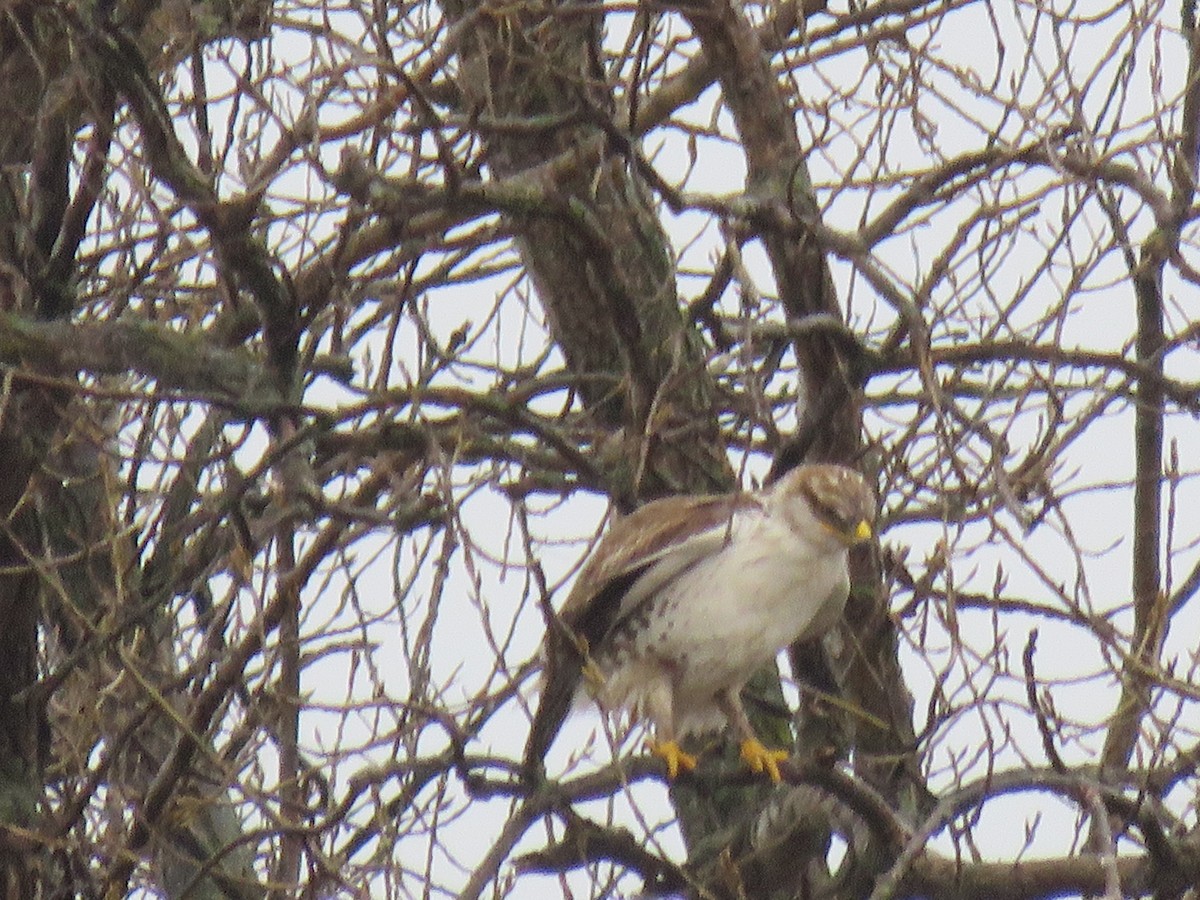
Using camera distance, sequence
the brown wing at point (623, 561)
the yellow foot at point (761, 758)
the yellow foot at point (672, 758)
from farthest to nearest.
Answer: the yellow foot at point (672, 758)
the brown wing at point (623, 561)
the yellow foot at point (761, 758)

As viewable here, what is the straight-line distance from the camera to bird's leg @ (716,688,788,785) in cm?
520

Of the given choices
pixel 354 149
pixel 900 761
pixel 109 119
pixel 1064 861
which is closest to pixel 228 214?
pixel 354 149

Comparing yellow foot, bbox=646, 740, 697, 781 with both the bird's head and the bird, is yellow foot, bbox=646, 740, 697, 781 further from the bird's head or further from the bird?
the bird's head

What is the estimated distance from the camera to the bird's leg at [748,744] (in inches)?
205

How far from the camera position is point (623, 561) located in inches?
215

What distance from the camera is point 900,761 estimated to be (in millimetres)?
4770

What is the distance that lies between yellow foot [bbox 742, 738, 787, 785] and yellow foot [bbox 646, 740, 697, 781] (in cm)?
16

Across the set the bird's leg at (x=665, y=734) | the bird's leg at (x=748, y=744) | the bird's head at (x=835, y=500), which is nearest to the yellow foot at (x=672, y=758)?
the bird's leg at (x=665, y=734)

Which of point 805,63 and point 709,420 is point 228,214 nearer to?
point 709,420

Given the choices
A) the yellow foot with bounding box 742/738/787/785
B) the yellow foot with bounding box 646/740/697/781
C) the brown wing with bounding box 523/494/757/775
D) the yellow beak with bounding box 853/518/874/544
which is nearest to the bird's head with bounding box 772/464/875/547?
the yellow beak with bounding box 853/518/874/544

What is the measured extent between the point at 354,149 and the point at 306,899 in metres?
1.86

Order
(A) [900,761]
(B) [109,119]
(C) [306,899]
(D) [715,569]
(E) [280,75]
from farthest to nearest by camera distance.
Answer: (E) [280,75], (B) [109,119], (D) [715,569], (C) [306,899], (A) [900,761]

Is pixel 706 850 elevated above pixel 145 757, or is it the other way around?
pixel 145 757

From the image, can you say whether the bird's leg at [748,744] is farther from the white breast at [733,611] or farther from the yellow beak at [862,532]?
the yellow beak at [862,532]
